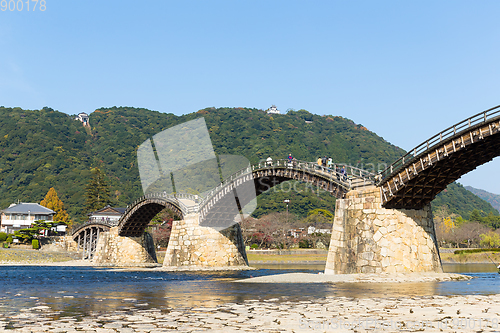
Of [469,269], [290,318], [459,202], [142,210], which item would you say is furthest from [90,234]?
[459,202]

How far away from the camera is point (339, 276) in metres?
31.2

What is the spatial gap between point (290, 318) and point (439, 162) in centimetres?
2019

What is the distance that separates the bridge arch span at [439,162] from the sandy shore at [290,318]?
1224 cm

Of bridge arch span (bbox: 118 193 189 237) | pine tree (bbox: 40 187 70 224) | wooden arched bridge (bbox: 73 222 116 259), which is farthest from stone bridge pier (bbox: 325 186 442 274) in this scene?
pine tree (bbox: 40 187 70 224)

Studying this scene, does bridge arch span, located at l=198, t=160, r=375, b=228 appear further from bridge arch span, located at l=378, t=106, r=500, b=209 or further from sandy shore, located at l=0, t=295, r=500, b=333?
sandy shore, located at l=0, t=295, r=500, b=333

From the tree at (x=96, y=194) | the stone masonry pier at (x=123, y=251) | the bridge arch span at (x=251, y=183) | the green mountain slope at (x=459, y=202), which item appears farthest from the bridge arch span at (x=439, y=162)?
the green mountain slope at (x=459, y=202)

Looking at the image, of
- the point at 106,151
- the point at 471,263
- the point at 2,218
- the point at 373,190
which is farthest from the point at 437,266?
the point at 106,151

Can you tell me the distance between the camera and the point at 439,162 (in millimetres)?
29734

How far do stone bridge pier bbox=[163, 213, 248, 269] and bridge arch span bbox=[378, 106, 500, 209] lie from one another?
90.7ft

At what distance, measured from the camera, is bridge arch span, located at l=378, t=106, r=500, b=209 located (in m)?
27.0

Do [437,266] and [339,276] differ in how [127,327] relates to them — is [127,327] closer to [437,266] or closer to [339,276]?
[339,276]

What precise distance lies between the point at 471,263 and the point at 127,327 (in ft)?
255

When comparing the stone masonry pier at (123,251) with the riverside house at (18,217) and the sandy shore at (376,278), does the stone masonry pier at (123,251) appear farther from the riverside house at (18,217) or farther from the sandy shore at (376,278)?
the sandy shore at (376,278)

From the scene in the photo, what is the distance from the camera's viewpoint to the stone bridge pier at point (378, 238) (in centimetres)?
3192
